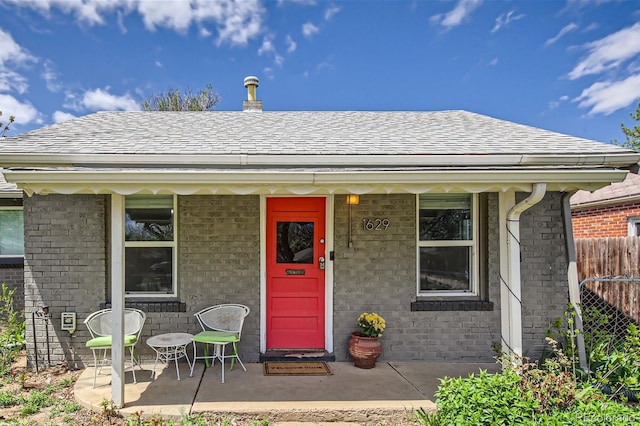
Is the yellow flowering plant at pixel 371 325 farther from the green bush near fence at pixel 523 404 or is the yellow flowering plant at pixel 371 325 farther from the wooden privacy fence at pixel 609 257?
the wooden privacy fence at pixel 609 257

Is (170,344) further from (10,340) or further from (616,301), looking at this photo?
(616,301)

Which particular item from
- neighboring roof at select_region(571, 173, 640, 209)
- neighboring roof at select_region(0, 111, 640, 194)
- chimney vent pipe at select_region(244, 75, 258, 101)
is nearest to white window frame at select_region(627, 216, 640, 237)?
neighboring roof at select_region(571, 173, 640, 209)

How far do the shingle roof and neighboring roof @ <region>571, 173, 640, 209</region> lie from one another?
11.9 ft

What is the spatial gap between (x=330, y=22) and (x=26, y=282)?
7408 mm

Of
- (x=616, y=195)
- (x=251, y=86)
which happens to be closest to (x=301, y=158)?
(x=251, y=86)

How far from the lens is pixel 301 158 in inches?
161

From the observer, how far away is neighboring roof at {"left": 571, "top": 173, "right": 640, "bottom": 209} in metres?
7.52

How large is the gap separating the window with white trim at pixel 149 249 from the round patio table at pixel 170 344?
703mm

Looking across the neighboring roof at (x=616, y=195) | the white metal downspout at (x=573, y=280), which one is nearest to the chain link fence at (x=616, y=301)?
the white metal downspout at (x=573, y=280)

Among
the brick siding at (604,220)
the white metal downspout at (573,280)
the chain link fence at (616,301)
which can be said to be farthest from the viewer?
the brick siding at (604,220)

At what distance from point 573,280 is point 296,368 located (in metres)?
3.73

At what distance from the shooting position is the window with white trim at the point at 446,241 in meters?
5.36

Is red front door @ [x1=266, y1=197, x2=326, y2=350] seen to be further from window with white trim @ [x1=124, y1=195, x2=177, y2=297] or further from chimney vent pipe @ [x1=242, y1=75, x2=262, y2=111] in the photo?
chimney vent pipe @ [x1=242, y1=75, x2=262, y2=111]

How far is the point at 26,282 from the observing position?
16.3 feet
